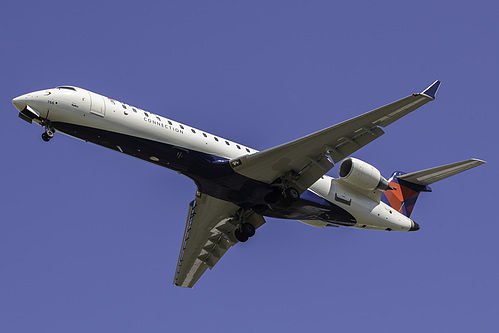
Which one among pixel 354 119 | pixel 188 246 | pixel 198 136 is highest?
pixel 354 119

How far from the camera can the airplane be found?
23.8 m

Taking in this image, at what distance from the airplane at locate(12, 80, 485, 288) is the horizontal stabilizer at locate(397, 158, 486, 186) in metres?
0.05

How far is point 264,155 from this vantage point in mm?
24984

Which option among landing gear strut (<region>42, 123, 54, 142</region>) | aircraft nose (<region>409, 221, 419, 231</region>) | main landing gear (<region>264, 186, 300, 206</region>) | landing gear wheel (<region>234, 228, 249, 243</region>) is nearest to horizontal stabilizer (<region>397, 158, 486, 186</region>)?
aircraft nose (<region>409, 221, 419, 231</region>)

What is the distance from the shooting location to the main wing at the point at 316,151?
2352 cm

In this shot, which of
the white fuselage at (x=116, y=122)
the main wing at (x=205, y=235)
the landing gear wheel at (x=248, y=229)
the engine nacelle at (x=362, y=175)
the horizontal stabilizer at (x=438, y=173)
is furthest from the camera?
the landing gear wheel at (x=248, y=229)

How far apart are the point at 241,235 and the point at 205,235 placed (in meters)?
2.01

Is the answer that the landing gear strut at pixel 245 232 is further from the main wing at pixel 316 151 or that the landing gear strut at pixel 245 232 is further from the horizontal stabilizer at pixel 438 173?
the horizontal stabilizer at pixel 438 173

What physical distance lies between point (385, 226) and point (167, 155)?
32.7 ft

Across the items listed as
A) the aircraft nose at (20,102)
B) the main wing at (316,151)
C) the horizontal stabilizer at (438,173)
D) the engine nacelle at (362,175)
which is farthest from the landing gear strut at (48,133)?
the horizontal stabilizer at (438,173)

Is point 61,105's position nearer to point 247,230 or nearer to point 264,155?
point 264,155

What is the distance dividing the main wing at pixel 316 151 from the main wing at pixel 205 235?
300 cm

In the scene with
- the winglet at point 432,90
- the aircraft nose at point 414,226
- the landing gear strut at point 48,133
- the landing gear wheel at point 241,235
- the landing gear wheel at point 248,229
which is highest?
the winglet at point 432,90

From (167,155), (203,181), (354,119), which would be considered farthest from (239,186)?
(354,119)
